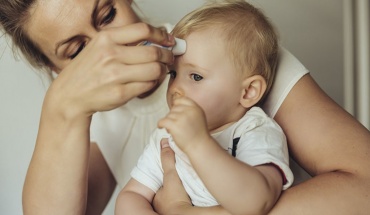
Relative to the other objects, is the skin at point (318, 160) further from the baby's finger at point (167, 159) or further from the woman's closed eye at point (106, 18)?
the woman's closed eye at point (106, 18)

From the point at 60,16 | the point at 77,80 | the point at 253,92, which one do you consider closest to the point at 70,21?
the point at 60,16

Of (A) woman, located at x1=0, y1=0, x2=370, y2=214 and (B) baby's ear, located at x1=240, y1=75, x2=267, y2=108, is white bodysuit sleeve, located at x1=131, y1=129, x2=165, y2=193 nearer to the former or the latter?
(A) woman, located at x1=0, y1=0, x2=370, y2=214

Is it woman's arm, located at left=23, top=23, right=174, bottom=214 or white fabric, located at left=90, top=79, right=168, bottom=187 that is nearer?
woman's arm, located at left=23, top=23, right=174, bottom=214

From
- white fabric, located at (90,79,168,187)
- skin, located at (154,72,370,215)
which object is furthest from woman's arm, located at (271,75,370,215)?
white fabric, located at (90,79,168,187)

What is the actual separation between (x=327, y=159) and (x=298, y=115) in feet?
0.38

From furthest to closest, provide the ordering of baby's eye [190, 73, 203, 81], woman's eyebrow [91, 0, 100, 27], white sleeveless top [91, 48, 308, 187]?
white sleeveless top [91, 48, 308, 187]
woman's eyebrow [91, 0, 100, 27]
baby's eye [190, 73, 203, 81]

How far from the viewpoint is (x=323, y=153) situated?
3.43 feet

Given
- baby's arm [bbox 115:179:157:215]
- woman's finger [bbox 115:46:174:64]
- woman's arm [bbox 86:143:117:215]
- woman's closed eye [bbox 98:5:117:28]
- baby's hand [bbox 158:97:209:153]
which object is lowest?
woman's arm [bbox 86:143:117:215]

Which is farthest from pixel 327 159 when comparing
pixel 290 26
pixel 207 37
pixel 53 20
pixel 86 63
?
pixel 290 26

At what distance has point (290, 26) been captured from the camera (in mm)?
1946

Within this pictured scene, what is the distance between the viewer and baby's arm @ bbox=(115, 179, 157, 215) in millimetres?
1041

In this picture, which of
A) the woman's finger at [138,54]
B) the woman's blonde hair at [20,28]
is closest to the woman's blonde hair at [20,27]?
the woman's blonde hair at [20,28]

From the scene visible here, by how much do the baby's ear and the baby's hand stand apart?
10.2 inches

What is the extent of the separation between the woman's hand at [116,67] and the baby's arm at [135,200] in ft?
0.71
